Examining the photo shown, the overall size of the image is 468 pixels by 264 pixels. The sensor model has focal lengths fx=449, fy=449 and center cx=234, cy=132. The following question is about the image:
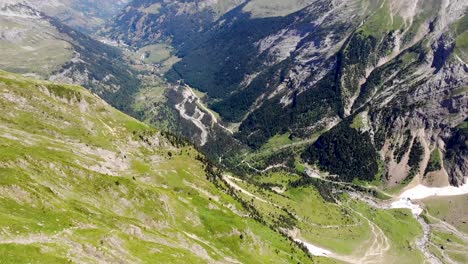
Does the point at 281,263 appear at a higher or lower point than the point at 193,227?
lower

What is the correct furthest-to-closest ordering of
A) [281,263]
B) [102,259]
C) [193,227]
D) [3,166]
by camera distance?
[281,263]
[193,227]
[3,166]
[102,259]

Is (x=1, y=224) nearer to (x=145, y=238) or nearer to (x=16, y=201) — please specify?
(x=16, y=201)

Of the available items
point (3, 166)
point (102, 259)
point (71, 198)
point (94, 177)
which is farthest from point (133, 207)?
point (102, 259)

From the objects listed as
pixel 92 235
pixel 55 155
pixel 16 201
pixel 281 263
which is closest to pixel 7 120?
pixel 55 155

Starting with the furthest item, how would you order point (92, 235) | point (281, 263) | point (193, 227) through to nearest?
point (281, 263) → point (193, 227) → point (92, 235)

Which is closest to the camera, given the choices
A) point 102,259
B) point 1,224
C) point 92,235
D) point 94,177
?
point 1,224

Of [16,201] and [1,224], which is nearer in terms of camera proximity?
[1,224]

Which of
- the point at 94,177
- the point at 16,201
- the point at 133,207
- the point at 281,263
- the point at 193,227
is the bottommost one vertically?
the point at 281,263

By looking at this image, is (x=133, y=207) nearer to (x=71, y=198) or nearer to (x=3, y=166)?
(x=71, y=198)

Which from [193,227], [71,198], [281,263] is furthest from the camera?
[281,263]
